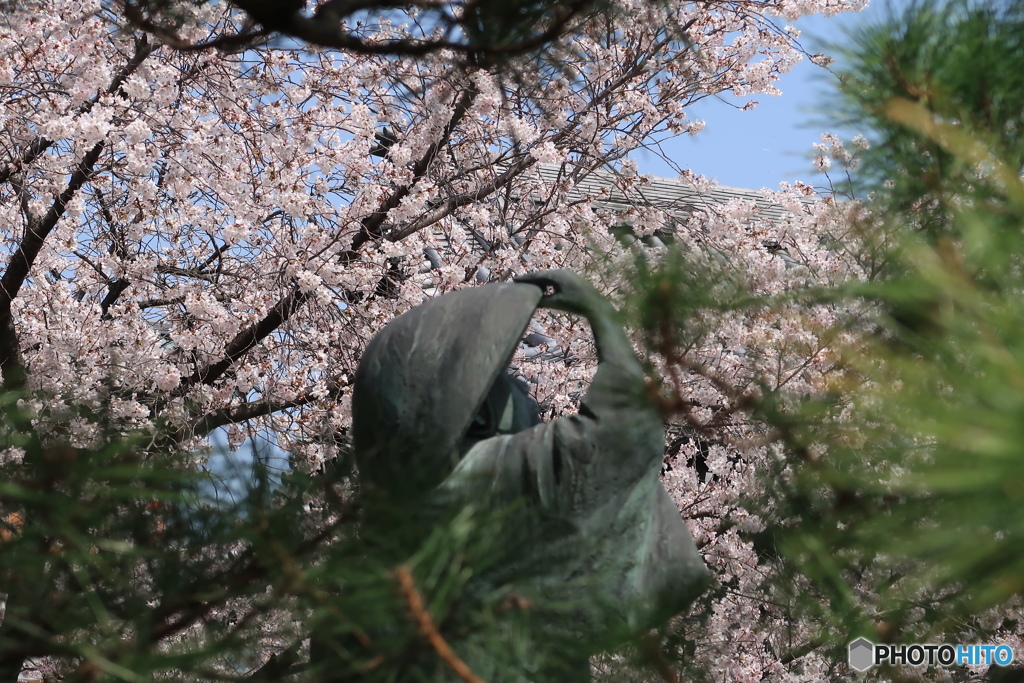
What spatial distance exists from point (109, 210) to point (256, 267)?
3.11 ft

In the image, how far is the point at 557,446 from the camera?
6.87 ft

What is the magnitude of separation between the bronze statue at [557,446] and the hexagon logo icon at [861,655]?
1.19 ft

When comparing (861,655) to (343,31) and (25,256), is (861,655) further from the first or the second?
(25,256)

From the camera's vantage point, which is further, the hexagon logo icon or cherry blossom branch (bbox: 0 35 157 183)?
cherry blossom branch (bbox: 0 35 157 183)

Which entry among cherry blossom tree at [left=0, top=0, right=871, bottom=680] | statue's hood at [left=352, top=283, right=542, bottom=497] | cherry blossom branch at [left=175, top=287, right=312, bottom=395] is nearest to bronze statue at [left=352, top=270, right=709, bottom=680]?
statue's hood at [left=352, top=283, right=542, bottom=497]

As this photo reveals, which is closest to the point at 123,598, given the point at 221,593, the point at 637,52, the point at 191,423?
the point at 221,593

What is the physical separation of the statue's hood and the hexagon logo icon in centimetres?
97

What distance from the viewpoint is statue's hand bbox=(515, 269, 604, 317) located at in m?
2.21

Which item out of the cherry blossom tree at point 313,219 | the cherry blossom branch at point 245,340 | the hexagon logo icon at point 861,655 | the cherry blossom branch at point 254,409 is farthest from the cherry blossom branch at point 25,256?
the hexagon logo icon at point 861,655

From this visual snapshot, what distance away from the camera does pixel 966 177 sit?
4.73 ft

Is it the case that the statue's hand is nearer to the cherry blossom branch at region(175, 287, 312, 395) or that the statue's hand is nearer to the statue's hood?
the statue's hood

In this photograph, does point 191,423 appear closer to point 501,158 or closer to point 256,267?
point 256,267

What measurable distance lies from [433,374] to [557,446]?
0.29 m

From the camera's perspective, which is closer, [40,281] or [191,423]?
[191,423]
